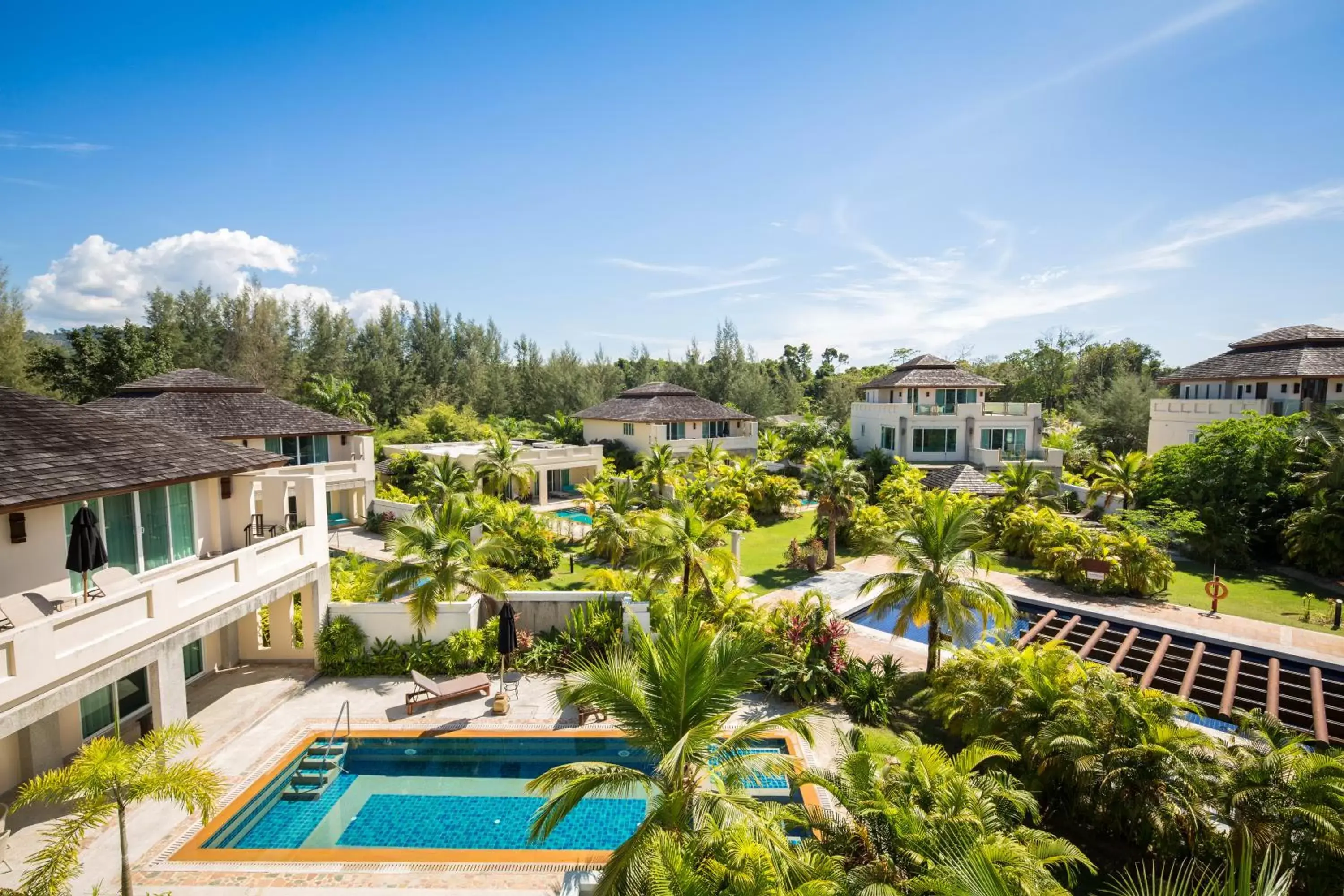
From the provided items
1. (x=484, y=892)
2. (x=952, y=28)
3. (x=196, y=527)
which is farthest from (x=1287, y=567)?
(x=196, y=527)

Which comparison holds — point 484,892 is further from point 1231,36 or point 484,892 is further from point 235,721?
point 1231,36

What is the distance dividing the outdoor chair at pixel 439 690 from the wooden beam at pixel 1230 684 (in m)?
16.0

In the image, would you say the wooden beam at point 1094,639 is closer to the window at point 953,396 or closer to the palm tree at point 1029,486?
the palm tree at point 1029,486

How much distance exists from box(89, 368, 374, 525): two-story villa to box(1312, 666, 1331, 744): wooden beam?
3213 cm

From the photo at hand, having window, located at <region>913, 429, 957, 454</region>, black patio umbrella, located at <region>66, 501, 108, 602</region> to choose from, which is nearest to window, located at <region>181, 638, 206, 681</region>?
black patio umbrella, located at <region>66, 501, 108, 602</region>

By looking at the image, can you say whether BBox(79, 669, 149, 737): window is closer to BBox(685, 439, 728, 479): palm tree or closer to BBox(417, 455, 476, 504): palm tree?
BBox(417, 455, 476, 504): palm tree

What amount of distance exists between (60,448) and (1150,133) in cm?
2771

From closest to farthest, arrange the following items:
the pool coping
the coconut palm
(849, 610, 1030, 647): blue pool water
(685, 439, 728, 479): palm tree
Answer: the coconut palm
the pool coping
(849, 610, 1030, 647): blue pool water
(685, 439, 728, 479): palm tree

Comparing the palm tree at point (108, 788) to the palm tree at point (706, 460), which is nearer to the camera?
the palm tree at point (108, 788)

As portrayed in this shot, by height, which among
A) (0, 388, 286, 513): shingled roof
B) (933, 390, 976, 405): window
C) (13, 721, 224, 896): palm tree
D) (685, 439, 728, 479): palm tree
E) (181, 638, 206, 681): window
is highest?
(933, 390, 976, 405): window

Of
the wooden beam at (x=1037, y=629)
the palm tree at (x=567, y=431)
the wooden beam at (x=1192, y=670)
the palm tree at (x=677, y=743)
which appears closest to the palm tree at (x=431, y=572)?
the palm tree at (x=677, y=743)

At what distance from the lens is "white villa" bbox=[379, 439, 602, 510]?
1385 inches

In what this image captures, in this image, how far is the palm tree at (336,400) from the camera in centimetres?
4222

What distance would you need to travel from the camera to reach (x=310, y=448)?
29438 mm
